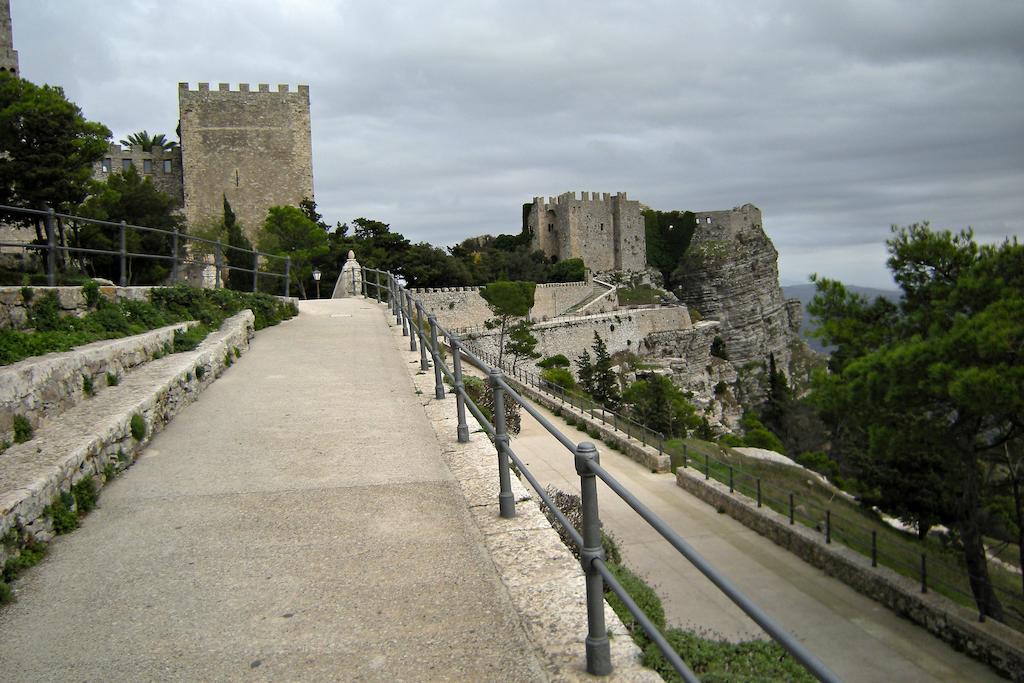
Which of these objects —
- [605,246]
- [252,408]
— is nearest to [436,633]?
[252,408]

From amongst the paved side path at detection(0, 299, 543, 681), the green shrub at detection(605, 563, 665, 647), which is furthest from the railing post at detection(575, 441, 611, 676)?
the green shrub at detection(605, 563, 665, 647)

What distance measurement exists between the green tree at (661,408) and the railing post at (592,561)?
26777mm

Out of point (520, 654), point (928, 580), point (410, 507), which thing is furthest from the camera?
point (928, 580)

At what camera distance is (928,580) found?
10328mm

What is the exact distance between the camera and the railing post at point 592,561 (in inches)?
94.1

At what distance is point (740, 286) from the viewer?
60.8m

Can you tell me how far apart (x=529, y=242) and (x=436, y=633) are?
62702 millimetres

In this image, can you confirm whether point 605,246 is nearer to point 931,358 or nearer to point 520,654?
point 931,358

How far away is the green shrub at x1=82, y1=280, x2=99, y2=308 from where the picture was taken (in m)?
7.49

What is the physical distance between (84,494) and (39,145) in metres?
18.2

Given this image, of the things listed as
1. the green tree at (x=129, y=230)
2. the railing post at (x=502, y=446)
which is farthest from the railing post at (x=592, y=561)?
the green tree at (x=129, y=230)

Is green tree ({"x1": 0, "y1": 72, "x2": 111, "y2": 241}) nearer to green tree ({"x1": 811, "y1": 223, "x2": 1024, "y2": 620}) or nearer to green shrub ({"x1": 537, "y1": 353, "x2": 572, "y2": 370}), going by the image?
green tree ({"x1": 811, "y1": 223, "x2": 1024, "y2": 620})

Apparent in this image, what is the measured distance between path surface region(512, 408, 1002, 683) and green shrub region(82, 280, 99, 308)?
726 centimetres

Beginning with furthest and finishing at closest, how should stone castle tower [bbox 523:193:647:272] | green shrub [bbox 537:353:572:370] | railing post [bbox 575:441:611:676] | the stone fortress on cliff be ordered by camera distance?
stone castle tower [bbox 523:193:647:272]
the stone fortress on cliff
green shrub [bbox 537:353:572:370]
railing post [bbox 575:441:611:676]
